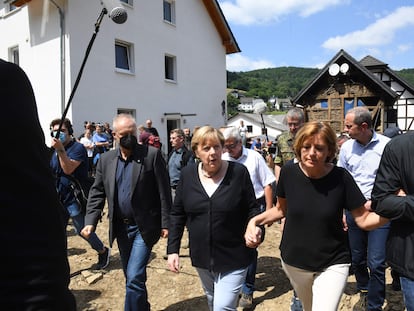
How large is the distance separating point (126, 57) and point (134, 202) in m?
12.9

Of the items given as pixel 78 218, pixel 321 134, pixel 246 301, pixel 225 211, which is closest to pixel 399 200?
pixel 321 134

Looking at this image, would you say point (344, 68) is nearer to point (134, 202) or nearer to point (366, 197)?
point (366, 197)

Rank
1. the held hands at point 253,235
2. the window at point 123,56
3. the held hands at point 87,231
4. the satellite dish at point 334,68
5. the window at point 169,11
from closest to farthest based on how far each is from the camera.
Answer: the held hands at point 253,235
the held hands at point 87,231
the window at point 123,56
the window at point 169,11
the satellite dish at point 334,68

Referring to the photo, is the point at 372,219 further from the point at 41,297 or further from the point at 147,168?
the point at 41,297

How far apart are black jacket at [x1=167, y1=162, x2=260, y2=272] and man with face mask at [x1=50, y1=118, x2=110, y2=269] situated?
1923 mm

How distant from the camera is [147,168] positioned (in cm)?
337

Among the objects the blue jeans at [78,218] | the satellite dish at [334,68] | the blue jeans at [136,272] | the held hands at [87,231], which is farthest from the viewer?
the satellite dish at [334,68]

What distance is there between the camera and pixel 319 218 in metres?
2.59

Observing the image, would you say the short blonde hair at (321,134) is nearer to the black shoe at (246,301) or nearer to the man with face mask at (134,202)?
the man with face mask at (134,202)

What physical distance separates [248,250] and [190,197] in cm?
60

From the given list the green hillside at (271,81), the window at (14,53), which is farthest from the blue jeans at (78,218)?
the green hillside at (271,81)

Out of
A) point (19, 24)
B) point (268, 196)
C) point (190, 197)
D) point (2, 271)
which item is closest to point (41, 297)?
point (2, 271)

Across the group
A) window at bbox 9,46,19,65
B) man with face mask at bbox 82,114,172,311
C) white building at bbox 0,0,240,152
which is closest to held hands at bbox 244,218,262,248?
man with face mask at bbox 82,114,172,311

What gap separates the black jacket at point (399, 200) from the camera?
2152mm
